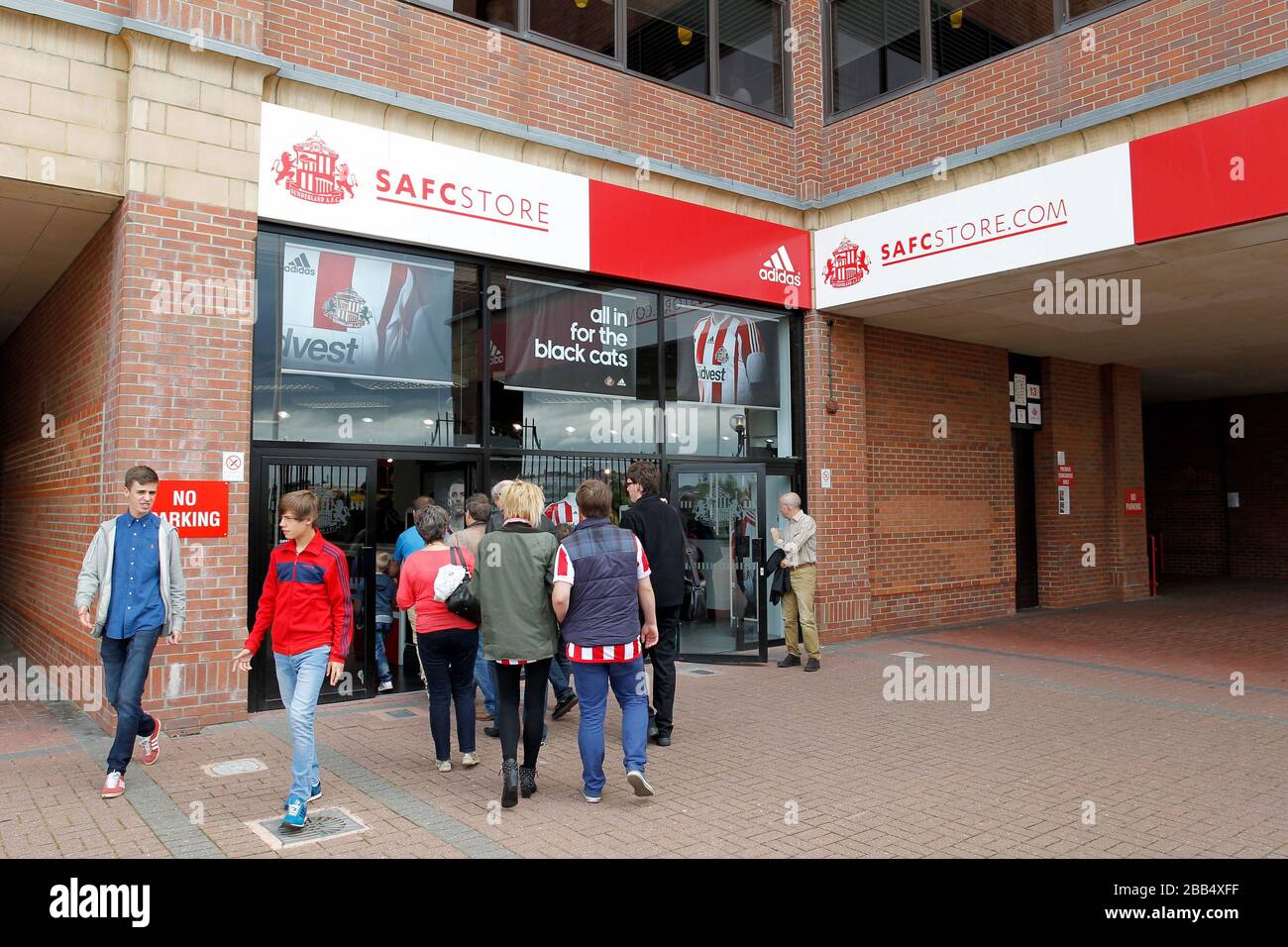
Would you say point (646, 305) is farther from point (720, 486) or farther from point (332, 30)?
point (332, 30)

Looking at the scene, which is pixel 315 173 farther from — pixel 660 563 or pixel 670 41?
pixel 670 41

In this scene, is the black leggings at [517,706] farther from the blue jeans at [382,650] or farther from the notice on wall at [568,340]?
the notice on wall at [568,340]

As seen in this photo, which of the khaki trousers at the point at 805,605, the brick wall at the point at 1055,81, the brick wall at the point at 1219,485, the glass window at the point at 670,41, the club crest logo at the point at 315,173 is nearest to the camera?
the club crest logo at the point at 315,173

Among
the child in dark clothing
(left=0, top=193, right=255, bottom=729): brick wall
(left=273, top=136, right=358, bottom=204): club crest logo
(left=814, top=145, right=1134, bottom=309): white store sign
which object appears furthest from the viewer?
(left=814, top=145, right=1134, bottom=309): white store sign

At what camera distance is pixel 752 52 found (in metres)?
10.6

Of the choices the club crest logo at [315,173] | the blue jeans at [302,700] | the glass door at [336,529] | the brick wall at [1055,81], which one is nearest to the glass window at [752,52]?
the brick wall at [1055,81]

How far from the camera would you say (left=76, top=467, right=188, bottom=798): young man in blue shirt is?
500cm

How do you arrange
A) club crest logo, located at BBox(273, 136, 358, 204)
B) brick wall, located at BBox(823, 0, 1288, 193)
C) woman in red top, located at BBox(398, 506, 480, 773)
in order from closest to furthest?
woman in red top, located at BBox(398, 506, 480, 773)
club crest logo, located at BBox(273, 136, 358, 204)
brick wall, located at BBox(823, 0, 1288, 193)

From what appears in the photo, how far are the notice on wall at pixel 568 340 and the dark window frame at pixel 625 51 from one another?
233 centimetres

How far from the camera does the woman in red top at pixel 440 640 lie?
5.26 m

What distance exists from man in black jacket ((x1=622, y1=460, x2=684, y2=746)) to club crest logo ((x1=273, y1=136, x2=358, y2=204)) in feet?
11.2

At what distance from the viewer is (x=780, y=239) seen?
34.4 ft

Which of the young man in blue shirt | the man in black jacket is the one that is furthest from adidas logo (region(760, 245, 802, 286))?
the young man in blue shirt

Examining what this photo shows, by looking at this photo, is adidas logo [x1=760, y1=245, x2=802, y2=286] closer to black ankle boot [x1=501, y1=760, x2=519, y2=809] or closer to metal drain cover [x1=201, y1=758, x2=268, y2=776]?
black ankle boot [x1=501, y1=760, x2=519, y2=809]
